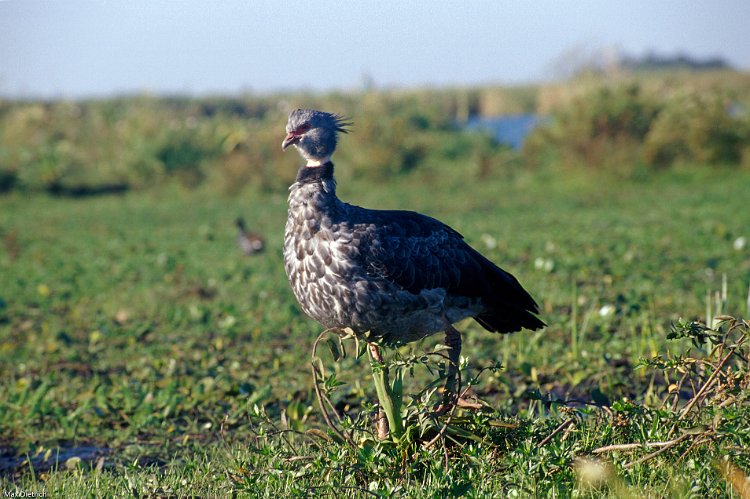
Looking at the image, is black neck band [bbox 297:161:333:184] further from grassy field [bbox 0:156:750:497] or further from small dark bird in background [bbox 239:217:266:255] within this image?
small dark bird in background [bbox 239:217:266:255]

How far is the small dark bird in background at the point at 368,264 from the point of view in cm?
330

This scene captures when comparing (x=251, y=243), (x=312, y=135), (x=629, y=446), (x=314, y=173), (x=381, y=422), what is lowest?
(x=251, y=243)

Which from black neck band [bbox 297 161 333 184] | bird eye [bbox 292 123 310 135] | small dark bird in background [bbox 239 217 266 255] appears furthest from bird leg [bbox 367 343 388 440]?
small dark bird in background [bbox 239 217 266 255]

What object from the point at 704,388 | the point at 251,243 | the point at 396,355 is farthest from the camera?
the point at 251,243

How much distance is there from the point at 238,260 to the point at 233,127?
10877 millimetres

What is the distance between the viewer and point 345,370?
195 inches

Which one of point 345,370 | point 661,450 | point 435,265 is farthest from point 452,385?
point 345,370

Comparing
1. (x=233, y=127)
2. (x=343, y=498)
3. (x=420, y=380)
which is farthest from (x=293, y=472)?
(x=233, y=127)

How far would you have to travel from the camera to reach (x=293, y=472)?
3066 millimetres

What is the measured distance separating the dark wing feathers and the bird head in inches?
12.6

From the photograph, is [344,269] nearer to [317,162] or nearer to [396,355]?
[396,355]

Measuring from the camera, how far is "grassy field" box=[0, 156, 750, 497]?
303cm

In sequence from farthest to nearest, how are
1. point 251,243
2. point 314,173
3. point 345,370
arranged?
point 251,243 → point 345,370 → point 314,173

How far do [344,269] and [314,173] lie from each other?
472mm
